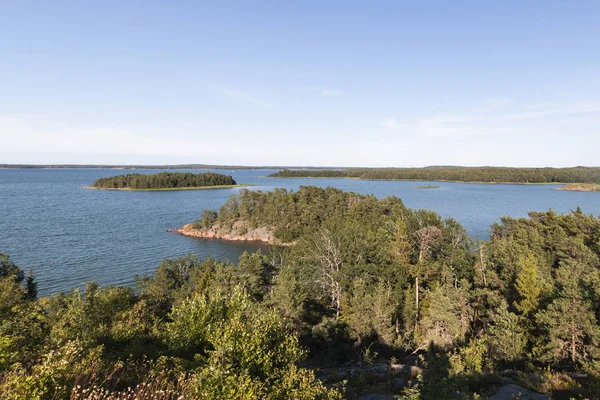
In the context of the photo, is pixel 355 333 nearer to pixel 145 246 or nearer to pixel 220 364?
pixel 220 364

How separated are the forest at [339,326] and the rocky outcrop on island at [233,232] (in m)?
30.0

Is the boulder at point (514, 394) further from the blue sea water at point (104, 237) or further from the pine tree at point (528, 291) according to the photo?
the blue sea water at point (104, 237)

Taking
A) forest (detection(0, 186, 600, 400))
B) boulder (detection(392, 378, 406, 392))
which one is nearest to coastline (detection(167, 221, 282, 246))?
forest (detection(0, 186, 600, 400))

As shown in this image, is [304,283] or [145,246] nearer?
[304,283]

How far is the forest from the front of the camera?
11039mm

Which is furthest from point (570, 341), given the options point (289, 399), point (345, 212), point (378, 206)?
point (345, 212)

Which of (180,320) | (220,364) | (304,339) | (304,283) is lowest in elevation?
(304,339)

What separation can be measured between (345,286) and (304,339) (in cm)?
1061

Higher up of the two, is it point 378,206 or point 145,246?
point 378,206

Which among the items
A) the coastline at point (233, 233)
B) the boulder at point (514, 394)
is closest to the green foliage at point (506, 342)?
the boulder at point (514, 394)

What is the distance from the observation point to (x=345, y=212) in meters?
83.8

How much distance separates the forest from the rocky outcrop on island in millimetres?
30019

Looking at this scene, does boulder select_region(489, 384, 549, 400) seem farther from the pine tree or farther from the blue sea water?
the blue sea water

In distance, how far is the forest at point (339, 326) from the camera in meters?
11.0
